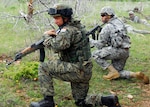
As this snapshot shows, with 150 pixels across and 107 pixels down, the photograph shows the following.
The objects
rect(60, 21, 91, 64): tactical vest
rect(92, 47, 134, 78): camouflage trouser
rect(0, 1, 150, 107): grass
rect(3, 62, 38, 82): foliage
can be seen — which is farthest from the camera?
rect(92, 47, 134, 78): camouflage trouser

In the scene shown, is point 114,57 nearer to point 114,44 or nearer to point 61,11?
point 114,44

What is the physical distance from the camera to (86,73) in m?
5.17

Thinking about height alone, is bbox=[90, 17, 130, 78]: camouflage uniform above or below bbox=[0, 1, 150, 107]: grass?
above

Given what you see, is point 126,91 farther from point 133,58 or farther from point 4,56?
point 4,56

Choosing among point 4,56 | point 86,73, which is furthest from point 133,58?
point 86,73

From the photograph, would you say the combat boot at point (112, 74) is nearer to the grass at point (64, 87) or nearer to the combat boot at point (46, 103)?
the grass at point (64, 87)

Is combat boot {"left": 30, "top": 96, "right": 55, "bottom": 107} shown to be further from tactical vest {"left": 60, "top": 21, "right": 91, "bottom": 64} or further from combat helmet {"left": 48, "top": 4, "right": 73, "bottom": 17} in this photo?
combat helmet {"left": 48, "top": 4, "right": 73, "bottom": 17}

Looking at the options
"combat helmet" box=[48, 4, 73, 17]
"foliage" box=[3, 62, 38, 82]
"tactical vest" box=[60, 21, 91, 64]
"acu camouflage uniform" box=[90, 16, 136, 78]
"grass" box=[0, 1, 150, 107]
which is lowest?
"grass" box=[0, 1, 150, 107]

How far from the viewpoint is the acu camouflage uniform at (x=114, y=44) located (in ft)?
22.7

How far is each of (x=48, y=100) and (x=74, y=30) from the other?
3.78ft

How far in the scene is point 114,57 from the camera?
7.14 meters

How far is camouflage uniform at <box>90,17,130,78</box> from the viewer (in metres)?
6.93

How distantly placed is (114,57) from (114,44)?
30 centimetres

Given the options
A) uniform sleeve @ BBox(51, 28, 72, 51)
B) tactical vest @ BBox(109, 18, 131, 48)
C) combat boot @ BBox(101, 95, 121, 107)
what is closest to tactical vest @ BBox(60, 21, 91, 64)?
uniform sleeve @ BBox(51, 28, 72, 51)
